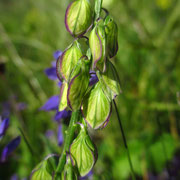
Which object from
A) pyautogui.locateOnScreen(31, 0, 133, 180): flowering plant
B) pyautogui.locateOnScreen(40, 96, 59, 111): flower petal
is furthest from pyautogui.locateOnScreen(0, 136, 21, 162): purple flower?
pyautogui.locateOnScreen(31, 0, 133, 180): flowering plant

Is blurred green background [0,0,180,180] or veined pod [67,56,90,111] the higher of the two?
veined pod [67,56,90,111]

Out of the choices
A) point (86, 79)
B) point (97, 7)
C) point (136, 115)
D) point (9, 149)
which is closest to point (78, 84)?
point (86, 79)

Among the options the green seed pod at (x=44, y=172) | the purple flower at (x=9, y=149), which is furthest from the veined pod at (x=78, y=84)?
the purple flower at (x=9, y=149)

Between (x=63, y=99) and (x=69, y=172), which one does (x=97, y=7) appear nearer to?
(x=63, y=99)

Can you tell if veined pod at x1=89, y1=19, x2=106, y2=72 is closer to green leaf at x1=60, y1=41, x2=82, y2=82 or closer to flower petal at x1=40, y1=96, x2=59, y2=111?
green leaf at x1=60, y1=41, x2=82, y2=82

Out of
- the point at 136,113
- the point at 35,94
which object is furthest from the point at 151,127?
the point at 35,94

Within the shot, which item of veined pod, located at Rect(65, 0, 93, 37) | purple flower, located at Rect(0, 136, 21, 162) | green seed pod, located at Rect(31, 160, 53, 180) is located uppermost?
veined pod, located at Rect(65, 0, 93, 37)

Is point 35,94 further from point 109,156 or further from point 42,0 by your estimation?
point 42,0

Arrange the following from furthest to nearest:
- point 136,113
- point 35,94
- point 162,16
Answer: point 162,16 < point 35,94 < point 136,113
